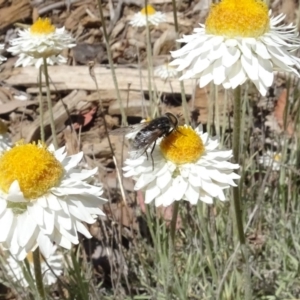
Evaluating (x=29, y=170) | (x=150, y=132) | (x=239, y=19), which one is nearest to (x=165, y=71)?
(x=239, y=19)

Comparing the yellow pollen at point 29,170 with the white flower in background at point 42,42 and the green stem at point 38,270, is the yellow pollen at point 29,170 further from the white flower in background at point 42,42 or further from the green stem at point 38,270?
the white flower in background at point 42,42

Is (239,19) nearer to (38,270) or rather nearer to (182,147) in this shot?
(182,147)

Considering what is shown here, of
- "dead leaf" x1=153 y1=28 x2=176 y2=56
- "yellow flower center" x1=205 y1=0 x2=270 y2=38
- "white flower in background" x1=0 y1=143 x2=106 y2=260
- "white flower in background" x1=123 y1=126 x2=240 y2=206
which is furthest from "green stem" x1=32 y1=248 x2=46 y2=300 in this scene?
"dead leaf" x1=153 y1=28 x2=176 y2=56

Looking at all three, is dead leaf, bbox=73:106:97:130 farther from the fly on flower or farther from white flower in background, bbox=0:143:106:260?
white flower in background, bbox=0:143:106:260

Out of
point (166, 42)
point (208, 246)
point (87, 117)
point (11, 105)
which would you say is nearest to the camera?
point (208, 246)

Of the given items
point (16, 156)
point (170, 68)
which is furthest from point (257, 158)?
point (16, 156)

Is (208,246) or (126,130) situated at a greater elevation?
(126,130)

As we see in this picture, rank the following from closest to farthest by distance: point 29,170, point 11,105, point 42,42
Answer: point 29,170 → point 42,42 → point 11,105
